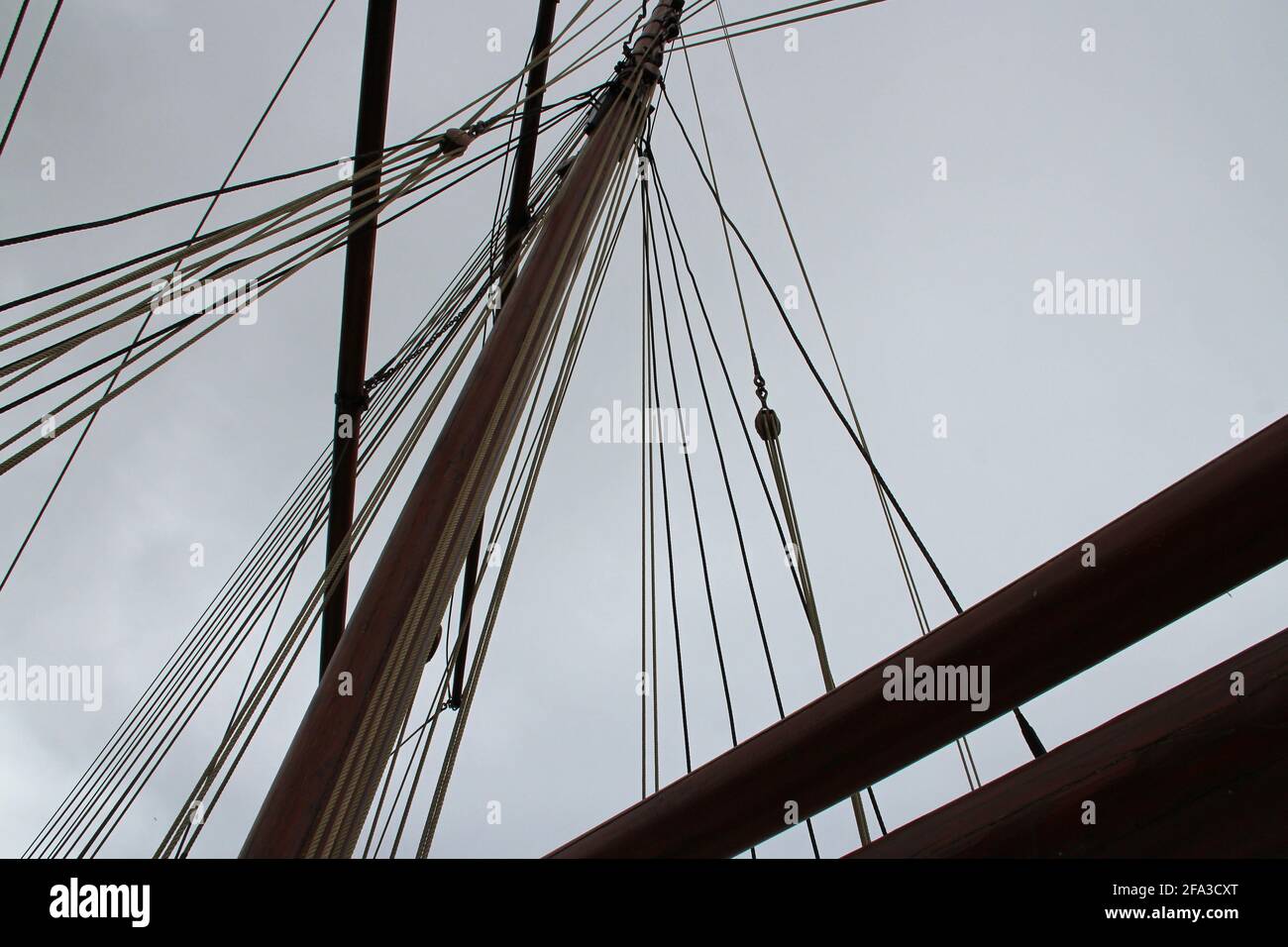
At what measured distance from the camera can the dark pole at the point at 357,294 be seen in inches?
169

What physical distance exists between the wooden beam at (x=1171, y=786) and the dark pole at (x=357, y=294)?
307cm

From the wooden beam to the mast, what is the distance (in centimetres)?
128

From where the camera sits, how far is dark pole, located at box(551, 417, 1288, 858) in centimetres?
105

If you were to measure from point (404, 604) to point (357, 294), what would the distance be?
133 inches

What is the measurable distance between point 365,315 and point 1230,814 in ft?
16.7

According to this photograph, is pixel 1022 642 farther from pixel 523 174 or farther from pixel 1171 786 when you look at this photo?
pixel 523 174

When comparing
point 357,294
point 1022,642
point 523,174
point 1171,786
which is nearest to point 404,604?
point 1022,642

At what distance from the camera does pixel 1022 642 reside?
3.65 feet

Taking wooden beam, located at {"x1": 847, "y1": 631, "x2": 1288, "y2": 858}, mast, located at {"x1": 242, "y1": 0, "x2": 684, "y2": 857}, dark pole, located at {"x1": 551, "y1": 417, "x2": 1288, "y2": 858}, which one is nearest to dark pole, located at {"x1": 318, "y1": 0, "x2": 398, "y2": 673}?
mast, located at {"x1": 242, "y1": 0, "x2": 684, "y2": 857}

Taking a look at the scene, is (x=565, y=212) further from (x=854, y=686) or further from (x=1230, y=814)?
(x=1230, y=814)

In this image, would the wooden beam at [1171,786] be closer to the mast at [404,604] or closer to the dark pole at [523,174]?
the mast at [404,604]

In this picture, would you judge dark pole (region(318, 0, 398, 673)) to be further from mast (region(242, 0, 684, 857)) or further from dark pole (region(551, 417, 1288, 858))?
dark pole (region(551, 417, 1288, 858))

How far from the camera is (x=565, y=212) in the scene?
400 centimetres

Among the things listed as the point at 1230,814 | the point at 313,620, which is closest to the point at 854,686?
the point at 1230,814
